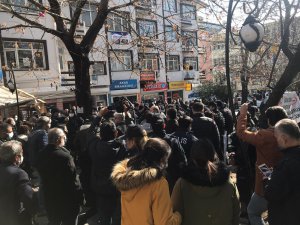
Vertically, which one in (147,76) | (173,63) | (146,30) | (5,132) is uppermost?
(146,30)

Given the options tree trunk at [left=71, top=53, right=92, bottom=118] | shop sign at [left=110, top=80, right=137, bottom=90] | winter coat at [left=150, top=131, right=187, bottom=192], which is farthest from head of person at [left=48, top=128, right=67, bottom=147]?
shop sign at [left=110, top=80, right=137, bottom=90]

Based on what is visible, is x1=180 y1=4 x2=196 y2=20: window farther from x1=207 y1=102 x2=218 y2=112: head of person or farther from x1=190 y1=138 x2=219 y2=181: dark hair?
x1=190 y1=138 x2=219 y2=181: dark hair

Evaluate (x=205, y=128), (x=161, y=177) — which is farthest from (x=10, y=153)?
(x=205, y=128)

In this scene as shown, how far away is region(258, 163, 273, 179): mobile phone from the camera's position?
3425 millimetres

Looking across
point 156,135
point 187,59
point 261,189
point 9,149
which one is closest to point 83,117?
point 156,135

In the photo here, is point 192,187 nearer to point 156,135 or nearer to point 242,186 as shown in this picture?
point 156,135

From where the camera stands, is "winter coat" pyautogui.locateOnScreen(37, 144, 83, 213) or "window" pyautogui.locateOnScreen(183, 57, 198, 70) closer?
"winter coat" pyautogui.locateOnScreen(37, 144, 83, 213)

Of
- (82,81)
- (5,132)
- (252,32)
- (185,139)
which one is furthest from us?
(82,81)

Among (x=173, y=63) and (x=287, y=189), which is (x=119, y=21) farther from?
(x=287, y=189)

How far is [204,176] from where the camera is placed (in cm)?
260

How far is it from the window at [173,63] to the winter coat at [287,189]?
3056cm

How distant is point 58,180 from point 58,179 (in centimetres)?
2

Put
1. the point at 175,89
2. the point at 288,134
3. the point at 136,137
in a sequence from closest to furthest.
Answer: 1. the point at 288,134
2. the point at 136,137
3. the point at 175,89

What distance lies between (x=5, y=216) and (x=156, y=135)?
2.13 meters
